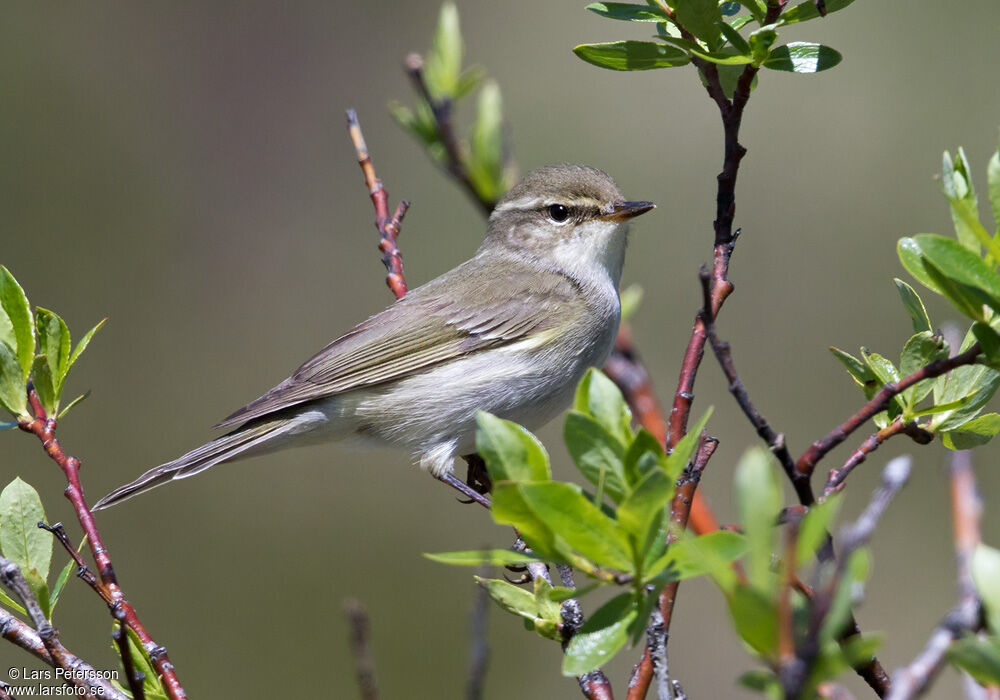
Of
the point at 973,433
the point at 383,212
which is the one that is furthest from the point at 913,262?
the point at 383,212

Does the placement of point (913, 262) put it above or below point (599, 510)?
above

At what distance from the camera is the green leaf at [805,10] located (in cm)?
157

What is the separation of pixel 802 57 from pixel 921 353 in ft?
1.81

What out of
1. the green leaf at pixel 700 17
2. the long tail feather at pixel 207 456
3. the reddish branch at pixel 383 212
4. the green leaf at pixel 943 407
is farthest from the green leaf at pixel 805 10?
the long tail feather at pixel 207 456

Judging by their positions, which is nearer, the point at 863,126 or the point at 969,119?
the point at 969,119

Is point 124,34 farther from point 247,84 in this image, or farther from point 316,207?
point 316,207

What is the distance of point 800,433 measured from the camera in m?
6.30

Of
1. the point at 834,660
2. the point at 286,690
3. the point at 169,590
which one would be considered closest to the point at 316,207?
the point at 169,590

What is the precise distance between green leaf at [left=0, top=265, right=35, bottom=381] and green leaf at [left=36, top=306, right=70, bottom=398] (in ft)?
0.13

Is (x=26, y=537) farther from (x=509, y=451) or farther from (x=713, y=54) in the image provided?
(x=713, y=54)

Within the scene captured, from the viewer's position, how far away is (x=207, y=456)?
3279 mm

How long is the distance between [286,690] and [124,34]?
588 cm

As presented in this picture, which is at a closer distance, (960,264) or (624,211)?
(960,264)

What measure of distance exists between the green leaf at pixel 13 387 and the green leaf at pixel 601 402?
115cm
